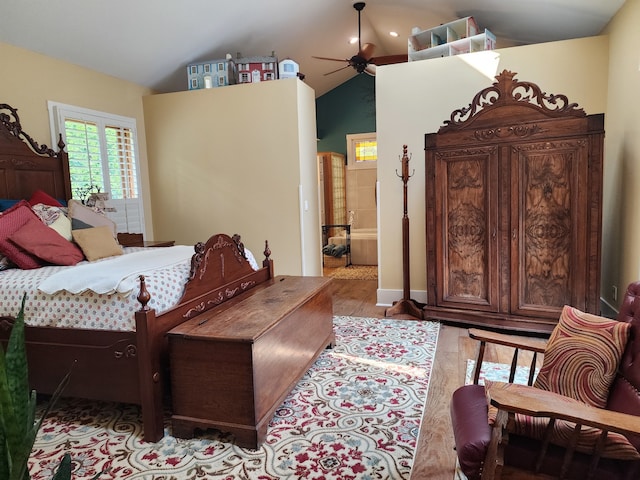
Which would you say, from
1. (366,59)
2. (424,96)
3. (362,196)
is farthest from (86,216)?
(362,196)

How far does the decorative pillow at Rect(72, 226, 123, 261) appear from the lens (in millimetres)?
3082

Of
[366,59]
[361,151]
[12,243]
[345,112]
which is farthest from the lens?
[361,151]

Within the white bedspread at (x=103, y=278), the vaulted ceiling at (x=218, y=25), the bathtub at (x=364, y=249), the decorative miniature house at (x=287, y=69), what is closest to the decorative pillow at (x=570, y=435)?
the white bedspread at (x=103, y=278)

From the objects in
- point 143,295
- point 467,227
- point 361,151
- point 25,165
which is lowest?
point 143,295

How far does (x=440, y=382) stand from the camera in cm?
279

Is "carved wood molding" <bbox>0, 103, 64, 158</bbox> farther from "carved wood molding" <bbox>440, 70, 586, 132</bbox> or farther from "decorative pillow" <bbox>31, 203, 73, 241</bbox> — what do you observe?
"carved wood molding" <bbox>440, 70, 586, 132</bbox>

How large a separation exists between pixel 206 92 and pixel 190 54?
443 mm

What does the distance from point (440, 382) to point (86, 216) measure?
2.96m

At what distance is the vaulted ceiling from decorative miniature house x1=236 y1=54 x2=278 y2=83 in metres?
0.33

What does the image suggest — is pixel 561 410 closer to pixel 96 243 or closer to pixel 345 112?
pixel 96 243

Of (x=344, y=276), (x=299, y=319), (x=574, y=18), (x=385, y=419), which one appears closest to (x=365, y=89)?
(x=344, y=276)

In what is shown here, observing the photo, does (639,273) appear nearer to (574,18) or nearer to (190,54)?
(574,18)

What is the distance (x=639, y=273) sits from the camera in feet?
10.1

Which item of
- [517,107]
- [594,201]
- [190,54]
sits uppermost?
[190,54]
